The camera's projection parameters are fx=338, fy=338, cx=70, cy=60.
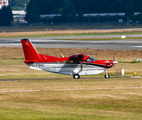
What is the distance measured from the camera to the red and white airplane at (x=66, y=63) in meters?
34.7

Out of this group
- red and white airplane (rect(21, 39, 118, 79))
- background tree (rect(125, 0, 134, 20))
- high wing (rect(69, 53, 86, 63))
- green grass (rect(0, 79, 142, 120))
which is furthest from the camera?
background tree (rect(125, 0, 134, 20))

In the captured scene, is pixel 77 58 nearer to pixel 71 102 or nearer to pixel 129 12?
pixel 71 102

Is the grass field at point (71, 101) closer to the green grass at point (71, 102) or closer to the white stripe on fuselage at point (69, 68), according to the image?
the green grass at point (71, 102)

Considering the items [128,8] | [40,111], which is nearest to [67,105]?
[40,111]

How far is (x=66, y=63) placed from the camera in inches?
1372

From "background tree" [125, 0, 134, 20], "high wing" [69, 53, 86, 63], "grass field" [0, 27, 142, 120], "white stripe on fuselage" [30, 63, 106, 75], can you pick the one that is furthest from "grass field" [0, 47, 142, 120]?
"background tree" [125, 0, 134, 20]

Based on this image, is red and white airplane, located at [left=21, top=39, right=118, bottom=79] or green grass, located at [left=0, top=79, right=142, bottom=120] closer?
green grass, located at [left=0, top=79, right=142, bottom=120]

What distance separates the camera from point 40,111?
62.0 ft

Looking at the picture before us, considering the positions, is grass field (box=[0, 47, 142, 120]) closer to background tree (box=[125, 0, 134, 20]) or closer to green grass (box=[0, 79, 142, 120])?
green grass (box=[0, 79, 142, 120])

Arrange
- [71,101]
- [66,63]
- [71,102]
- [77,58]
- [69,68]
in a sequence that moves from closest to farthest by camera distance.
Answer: [71,102]
[71,101]
[77,58]
[66,63]
[69,68]

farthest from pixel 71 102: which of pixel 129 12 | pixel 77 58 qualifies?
pixel 129 12

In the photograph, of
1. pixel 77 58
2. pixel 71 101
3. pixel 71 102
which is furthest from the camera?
pixel 77 58

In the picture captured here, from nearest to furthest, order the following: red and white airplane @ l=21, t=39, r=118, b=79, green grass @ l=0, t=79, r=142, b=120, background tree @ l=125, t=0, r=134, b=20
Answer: green grass @ l=0, t=79, r=142, b=120
red and white airplane @ l=21, t=39, r=118, b=79
background tree @ l=125, t=0, r=134, b=20

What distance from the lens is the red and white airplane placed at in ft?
114
